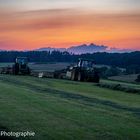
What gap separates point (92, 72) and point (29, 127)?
37294 mm

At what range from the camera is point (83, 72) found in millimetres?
53156

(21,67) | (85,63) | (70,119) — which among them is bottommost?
(70,119)

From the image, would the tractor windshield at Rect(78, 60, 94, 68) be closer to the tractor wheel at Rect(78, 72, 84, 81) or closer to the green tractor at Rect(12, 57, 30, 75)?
the tractor wheel at Rect(78, 72, 84, 81)

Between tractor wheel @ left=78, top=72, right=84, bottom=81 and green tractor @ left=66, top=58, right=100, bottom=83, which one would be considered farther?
tractor wheel @ left=78, top=72, right=84, bottom=81

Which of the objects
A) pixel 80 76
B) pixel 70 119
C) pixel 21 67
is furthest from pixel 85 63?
pixel 70 119

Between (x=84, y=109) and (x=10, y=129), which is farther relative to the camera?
(x=84, y=109)

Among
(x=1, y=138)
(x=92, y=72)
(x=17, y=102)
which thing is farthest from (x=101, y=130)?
(x=92, y=72)

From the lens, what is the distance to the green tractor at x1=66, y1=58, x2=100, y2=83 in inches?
2051

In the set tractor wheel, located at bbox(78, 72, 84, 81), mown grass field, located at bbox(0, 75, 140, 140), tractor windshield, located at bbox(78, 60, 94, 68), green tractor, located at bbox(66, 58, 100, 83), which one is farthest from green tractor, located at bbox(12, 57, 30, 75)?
mown grass field, located at bbox(0, 75, 140, 140)

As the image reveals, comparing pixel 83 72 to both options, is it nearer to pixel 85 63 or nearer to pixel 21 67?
pixel 85 63

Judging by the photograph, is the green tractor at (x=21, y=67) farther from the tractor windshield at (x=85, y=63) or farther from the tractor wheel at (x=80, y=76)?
the tractor wheel at (x=80, y=76)

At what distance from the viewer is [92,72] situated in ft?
172

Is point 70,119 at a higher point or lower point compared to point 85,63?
lower

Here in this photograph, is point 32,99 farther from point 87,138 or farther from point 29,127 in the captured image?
point 87,138
